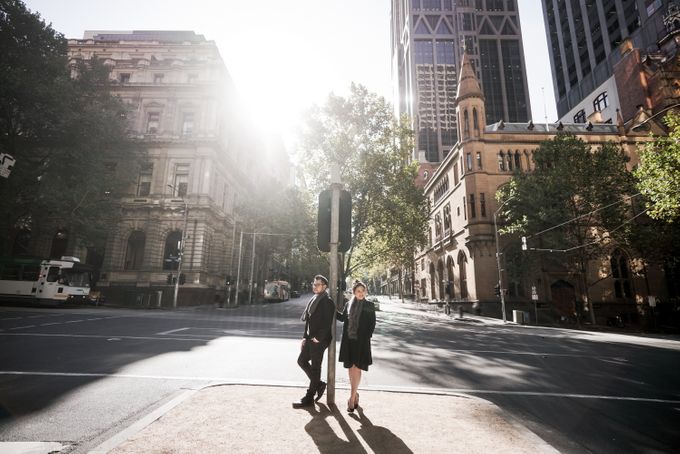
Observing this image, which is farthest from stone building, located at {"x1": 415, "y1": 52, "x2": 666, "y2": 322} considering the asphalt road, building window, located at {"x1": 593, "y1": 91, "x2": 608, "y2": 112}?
the asphalt road

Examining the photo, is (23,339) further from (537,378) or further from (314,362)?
(537,378)

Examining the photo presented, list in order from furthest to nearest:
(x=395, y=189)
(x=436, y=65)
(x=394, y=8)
→ (x=394, y=8) < (x=436, y=65) < (x=395, y=189)

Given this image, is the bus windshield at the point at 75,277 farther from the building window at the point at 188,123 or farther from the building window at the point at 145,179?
the building window at the point at 188,123

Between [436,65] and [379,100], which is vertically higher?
[436,65]

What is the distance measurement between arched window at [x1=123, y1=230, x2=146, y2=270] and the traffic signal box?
3537cm

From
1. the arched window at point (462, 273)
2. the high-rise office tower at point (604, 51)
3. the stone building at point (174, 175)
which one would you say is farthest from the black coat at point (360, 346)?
the high-rise office tower at point (604, 51)

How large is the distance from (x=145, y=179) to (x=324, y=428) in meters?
38.8

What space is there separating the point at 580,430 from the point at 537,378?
345 centimetres

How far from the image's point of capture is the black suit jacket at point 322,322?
525 cm

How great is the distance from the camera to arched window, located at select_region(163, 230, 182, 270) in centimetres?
3338

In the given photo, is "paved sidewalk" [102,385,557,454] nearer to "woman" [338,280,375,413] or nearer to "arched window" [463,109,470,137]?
"woman" [338,280,375,413]

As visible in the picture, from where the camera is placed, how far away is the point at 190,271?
107ft

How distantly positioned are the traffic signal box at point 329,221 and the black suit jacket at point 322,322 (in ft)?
3.04

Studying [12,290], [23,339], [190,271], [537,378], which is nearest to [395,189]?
[190,271]
